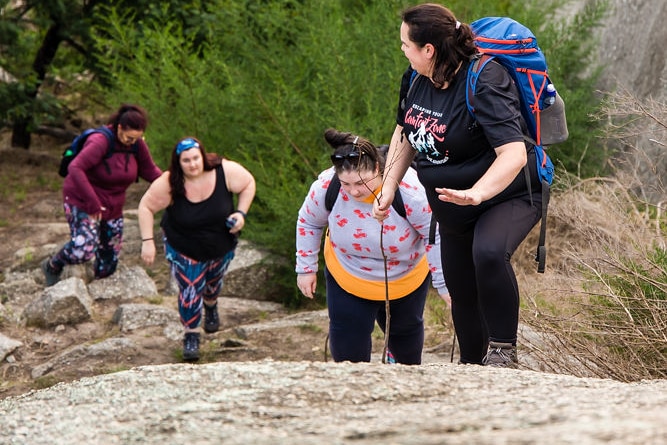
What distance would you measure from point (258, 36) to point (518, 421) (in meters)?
7.96

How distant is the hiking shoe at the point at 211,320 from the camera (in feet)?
24.2

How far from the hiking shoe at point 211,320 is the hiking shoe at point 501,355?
3.93 metres

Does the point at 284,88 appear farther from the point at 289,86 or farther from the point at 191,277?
the point at 191,277

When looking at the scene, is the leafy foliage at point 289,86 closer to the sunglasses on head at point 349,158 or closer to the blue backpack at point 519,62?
the sunglasses on head at point 349,158

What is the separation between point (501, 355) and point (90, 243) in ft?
16.6

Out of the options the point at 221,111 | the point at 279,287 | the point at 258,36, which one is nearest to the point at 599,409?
the point at 279,287

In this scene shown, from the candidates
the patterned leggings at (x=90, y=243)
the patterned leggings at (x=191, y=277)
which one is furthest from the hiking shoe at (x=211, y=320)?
the patterned leggings at (x=90, y=243)

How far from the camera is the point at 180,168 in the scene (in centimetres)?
619

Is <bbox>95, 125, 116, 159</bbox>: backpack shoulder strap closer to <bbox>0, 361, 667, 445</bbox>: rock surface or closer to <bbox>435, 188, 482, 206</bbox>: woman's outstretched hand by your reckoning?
<bbox>0, 361, 667, 445</bbox>: rock surface

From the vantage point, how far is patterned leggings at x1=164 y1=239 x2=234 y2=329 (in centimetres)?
647

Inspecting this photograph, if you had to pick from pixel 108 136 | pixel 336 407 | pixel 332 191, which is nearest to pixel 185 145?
pixel 108 136

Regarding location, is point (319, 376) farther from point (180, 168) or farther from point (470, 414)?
point (180, 168)

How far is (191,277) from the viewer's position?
21.4 feet

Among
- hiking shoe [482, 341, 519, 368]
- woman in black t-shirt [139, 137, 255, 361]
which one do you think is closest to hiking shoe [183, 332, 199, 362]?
woman in black t-shirt [139, 137, 255, 361]
